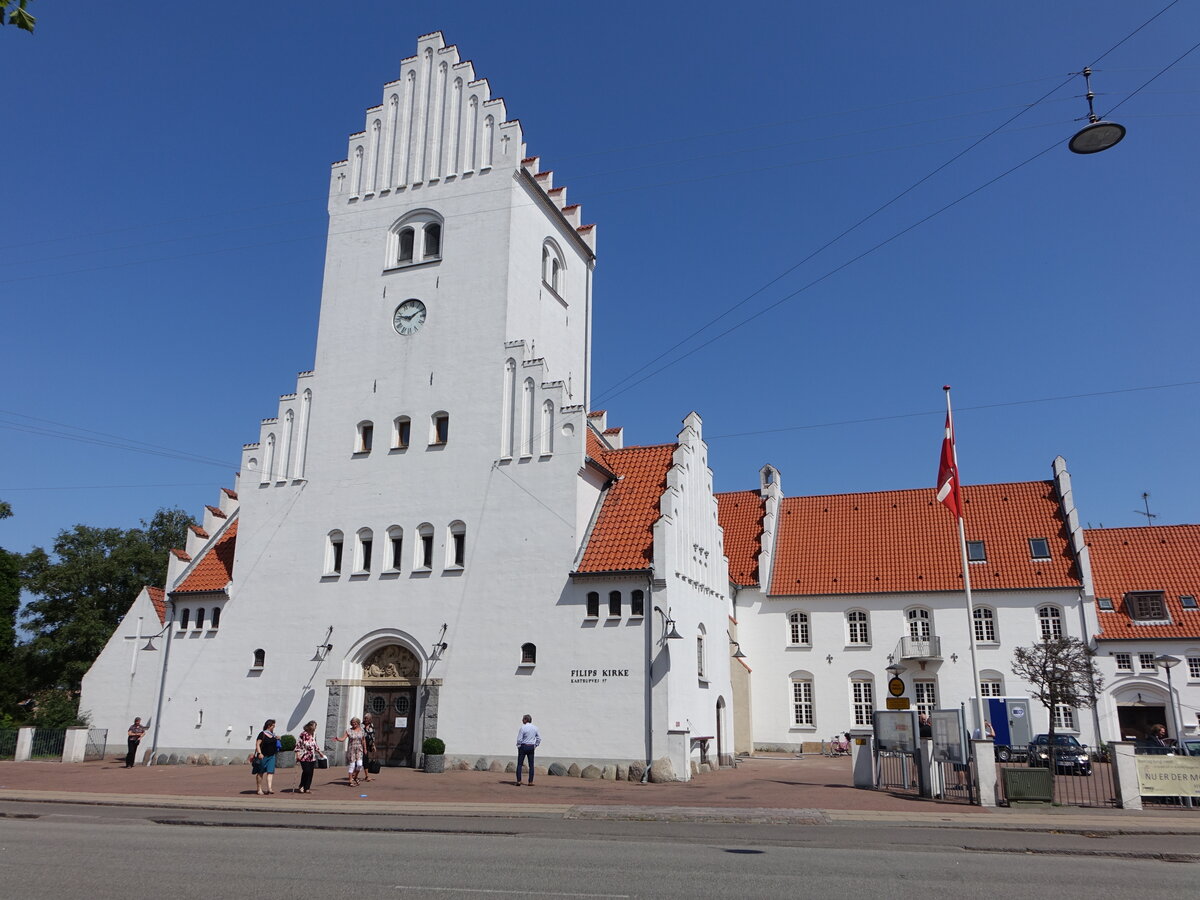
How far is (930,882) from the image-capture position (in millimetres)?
10594

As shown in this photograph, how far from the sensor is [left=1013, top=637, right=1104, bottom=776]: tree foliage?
3619 cm

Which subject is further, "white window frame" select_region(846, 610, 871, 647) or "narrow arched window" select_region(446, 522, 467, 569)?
"white window frame" select_region(846, 610, 871, 647)

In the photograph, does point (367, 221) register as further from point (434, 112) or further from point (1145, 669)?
point (1145, 669)

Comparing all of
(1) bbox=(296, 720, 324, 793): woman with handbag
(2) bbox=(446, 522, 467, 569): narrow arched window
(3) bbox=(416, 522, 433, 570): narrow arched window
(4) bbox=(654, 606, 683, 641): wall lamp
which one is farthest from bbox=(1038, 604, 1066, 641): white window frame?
(1) bbox=(296, 720, 324, 793): woman with handbag

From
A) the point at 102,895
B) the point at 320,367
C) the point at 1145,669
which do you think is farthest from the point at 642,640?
the point at 1145,669

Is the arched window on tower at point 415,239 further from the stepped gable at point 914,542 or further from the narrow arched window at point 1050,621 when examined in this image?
the narrow arched window at point 1050,621

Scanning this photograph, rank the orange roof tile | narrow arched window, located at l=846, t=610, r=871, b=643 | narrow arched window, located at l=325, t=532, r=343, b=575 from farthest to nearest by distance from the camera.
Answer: narrow arched window, located at l=846, t=610, r=871, b=643 → narrow arched window, located at l=325, t=532, r=343, b=575 → the orange roof tile

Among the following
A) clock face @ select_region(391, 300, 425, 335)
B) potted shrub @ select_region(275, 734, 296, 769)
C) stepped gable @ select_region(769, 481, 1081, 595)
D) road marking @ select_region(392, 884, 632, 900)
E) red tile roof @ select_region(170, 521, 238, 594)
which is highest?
clock face @ select_region(391, 300, 425, 335)

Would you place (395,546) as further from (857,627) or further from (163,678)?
(857,627)

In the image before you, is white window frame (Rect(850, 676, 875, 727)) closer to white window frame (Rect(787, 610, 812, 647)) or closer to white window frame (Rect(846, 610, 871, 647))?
white window frame (Rect(846, 610, 871, 647))

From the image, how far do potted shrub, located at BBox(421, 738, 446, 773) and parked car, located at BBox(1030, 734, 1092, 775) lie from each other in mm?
19678

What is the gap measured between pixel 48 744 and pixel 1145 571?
50.9 m

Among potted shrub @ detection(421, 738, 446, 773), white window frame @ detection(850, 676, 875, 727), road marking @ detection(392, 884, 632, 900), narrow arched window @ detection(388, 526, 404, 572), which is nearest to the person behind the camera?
road marking @ detection(392, 884, 632, 900)

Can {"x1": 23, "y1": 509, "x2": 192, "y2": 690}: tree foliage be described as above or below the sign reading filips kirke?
above
